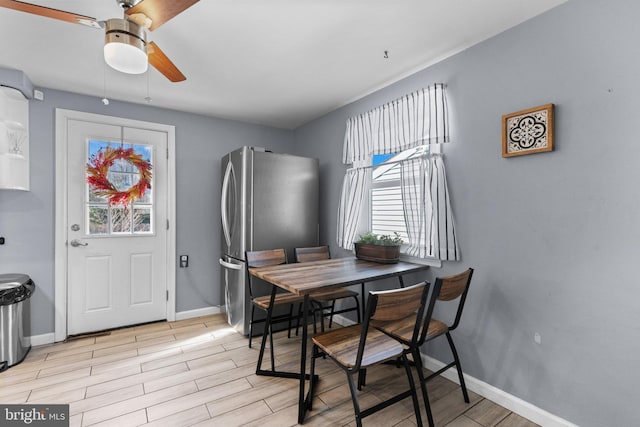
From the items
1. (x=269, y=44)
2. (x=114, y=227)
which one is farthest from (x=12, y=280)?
(x=269, y=44)

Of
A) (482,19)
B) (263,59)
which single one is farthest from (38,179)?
(482,19)

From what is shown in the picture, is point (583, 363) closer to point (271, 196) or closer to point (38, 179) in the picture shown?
point (271, 196)

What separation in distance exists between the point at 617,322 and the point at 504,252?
61cm

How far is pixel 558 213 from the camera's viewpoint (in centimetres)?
171

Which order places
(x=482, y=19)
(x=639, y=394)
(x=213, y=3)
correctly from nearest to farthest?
1. (x=639, y=394)
2. (x=213, y=3)
3. (x=482, y=19)

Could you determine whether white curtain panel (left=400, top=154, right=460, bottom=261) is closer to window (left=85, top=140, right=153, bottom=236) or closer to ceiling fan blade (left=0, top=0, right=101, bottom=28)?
ceiling fan blade (left=0, top=0, right=101, bottom=28)

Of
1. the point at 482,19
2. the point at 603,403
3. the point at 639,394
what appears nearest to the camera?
the point at 639,394

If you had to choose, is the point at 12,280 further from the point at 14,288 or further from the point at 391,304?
the point at 391,304

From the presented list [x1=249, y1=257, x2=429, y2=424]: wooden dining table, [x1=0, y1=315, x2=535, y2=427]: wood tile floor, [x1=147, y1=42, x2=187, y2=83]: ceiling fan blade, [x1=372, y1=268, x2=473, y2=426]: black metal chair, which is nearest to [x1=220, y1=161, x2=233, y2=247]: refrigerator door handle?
[x1=0, y1=315, x2=535, y2=427]: wood tile floor

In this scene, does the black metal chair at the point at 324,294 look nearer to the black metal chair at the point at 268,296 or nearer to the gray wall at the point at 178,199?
the black metal chair at the point at 268,296

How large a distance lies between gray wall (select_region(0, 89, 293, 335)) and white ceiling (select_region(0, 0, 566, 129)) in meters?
0.33

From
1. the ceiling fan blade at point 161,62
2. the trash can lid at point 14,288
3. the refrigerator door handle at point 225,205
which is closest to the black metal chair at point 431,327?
the ceiling fan blade at point 161,62

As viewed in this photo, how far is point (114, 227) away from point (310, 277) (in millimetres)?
2444

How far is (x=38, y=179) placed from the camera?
2.81 m
